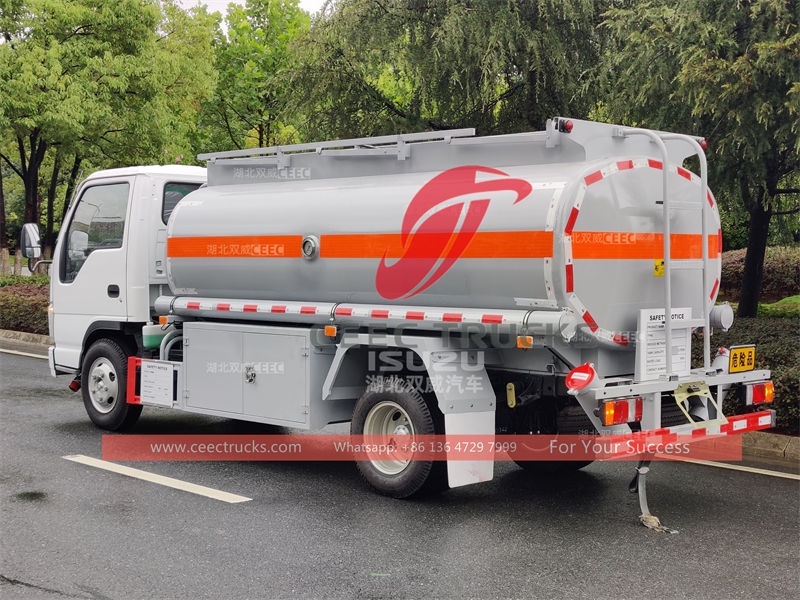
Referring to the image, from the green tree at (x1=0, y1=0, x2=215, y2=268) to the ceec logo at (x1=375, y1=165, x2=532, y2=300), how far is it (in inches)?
630

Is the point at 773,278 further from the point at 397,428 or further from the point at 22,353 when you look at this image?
the point at 397,428

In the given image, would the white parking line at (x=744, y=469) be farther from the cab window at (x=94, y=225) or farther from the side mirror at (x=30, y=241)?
the side mirror at (x=30, y=241)

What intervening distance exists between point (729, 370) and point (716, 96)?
3.91m

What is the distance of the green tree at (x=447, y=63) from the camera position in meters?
13.1

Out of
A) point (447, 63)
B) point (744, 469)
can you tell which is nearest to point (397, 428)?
point (744, 469)

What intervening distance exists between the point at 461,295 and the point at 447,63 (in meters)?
7.56

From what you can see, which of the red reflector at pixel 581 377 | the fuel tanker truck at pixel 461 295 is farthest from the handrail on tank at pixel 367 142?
the red reflector at pixel 581 377

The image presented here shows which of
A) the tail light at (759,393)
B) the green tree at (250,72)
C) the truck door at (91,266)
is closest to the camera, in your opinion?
the tail light at (759,393)

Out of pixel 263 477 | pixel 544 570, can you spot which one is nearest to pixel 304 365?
pixel 263 477

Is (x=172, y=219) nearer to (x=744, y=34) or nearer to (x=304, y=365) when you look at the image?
(x=304, y=365)

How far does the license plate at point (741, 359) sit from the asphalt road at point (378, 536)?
0.94 m

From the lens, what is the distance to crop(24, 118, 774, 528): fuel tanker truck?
624 cm

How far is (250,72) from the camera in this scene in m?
24.6

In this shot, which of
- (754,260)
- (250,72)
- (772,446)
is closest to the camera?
(772,446)
